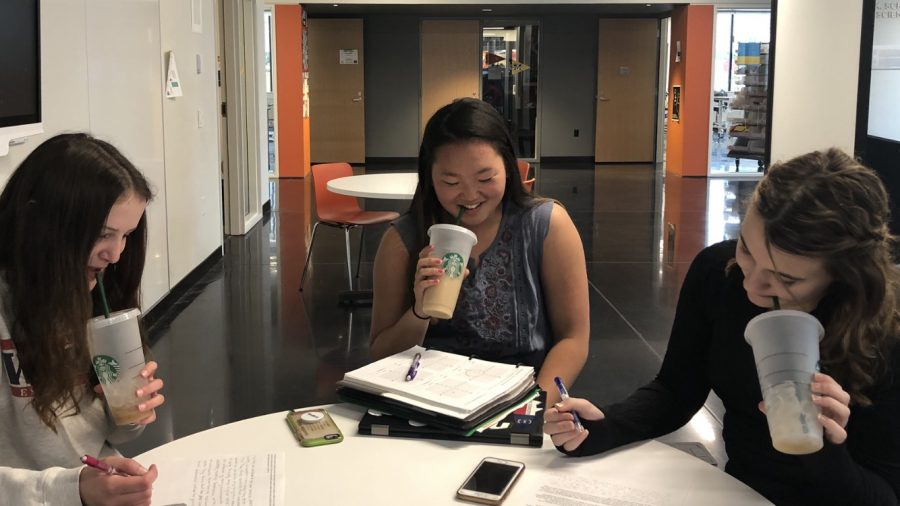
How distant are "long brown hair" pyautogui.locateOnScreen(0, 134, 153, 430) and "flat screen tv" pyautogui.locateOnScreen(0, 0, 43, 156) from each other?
5.15 feet

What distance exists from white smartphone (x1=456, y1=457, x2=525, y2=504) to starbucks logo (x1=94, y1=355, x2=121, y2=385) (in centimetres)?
57

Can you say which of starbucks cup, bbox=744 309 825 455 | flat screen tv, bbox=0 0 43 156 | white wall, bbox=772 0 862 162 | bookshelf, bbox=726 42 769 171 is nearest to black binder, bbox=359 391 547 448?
starbucks cup, bbox=744 309 825 455

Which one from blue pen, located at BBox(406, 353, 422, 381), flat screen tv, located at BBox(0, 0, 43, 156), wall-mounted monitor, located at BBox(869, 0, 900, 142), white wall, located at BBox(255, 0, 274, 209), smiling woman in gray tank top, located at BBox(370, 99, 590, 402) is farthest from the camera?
white wall, located at BBox(255, 0, 274, 209)

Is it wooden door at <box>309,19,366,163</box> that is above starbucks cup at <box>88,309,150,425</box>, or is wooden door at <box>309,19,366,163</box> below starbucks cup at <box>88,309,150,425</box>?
above

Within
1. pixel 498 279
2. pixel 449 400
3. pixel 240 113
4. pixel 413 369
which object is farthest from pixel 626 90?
pixel 449 400

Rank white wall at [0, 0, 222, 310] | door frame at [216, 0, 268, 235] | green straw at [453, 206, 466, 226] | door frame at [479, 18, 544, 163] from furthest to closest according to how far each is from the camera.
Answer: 1. door frame at [479, 18, 544, 163]
2. door frame at [216, 0, 268, 235]
3. white wall at [0, 0, 222, 310]
4. green straw at [453, 206, 466, 226]

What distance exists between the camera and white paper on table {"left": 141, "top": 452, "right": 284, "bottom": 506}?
1.41 m

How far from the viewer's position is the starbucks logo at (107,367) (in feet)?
4.39

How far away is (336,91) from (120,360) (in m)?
13.7

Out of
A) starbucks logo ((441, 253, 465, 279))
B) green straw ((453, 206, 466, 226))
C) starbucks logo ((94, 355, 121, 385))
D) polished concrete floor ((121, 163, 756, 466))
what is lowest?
polished concrete floor ((121, 163, 756, 466))

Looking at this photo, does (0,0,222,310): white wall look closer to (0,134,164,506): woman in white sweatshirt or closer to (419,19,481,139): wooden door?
(0,134,164,506): woman in white sweatshirt

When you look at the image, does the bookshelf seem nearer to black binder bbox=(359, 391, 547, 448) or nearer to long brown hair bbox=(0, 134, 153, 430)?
black binder bbox=(359, 391, 547, 448)

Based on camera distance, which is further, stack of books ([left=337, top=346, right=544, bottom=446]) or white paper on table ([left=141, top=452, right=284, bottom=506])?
stack of books ([left=337, top=346, right=544, bottom=446])

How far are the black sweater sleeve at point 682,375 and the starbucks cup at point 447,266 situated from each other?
16.5 inches
